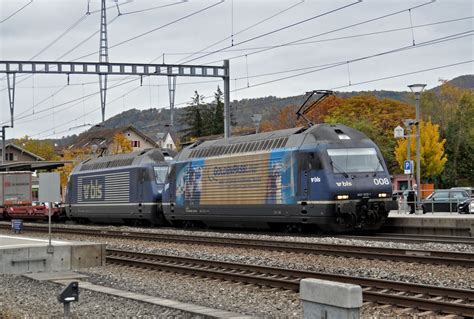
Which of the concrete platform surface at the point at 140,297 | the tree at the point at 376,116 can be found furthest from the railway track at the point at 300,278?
the tree at the point at 376,116

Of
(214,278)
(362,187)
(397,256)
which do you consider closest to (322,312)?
(214,278)

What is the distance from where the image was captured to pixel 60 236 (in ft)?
98.8

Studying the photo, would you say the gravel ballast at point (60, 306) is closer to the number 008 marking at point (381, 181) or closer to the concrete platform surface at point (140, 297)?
the concrete platform surface at point (140, 297)

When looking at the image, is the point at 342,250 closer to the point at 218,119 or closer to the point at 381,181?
the point at 381,181

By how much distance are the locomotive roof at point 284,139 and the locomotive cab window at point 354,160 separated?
15.8 inches

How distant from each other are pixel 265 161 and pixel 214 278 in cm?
1074

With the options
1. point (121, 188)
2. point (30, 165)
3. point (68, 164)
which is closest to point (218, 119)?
point (68, 164)

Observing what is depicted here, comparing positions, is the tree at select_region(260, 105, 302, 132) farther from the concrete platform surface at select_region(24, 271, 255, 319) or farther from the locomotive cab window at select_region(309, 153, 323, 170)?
the concrete platform surface at select_region(24, 271, 255, 319)

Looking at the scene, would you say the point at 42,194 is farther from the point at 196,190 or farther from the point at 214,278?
the point at 196,190

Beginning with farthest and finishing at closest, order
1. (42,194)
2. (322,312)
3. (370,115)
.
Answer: (370,115) < (42,194) < (322,312)

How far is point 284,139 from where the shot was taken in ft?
83.3

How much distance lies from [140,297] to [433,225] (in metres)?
15.1

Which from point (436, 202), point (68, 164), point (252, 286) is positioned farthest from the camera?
point (68, 164)

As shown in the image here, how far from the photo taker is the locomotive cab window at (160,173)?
3434cm
